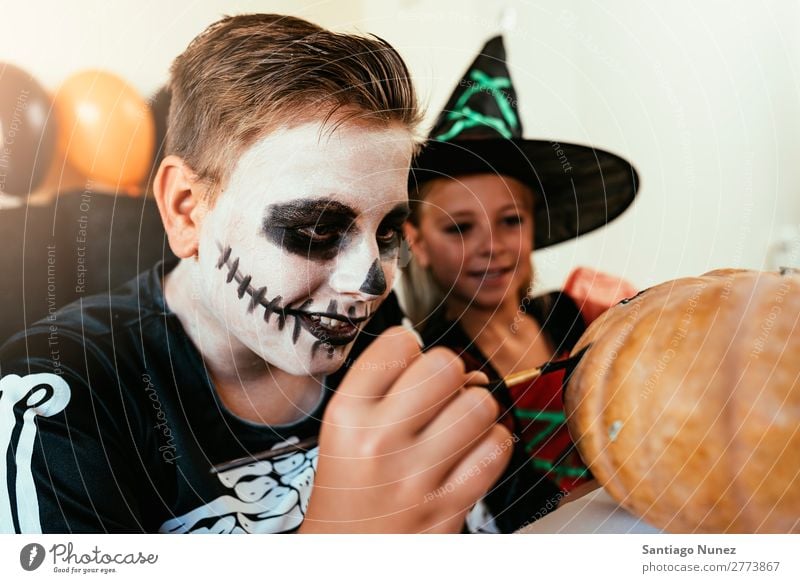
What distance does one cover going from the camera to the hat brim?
62 cm

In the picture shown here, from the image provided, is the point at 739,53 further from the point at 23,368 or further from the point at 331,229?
the point at 23,368

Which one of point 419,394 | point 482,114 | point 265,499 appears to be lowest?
point 265,499

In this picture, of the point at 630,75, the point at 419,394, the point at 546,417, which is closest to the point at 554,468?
the point at 546,417

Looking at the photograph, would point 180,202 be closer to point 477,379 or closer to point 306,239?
point 306,239

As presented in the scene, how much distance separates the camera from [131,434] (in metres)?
0.58

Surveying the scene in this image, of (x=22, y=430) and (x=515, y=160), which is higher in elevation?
(x=515, y=160)

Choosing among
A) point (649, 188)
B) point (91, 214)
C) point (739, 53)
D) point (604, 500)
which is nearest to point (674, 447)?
point (604, 500)

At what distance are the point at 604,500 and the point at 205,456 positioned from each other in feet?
1.18

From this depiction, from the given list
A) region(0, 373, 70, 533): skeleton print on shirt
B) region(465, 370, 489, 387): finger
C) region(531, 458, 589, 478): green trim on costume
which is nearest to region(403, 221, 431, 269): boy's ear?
region(465, 370, 489, 387): finger

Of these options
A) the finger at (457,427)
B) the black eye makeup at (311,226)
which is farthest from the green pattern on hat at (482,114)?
the finger at (457,427)

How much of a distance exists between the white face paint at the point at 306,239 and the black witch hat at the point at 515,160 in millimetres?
47

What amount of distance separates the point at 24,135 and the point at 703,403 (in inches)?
24.3

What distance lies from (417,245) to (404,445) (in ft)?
0.57

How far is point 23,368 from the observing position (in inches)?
22.8
